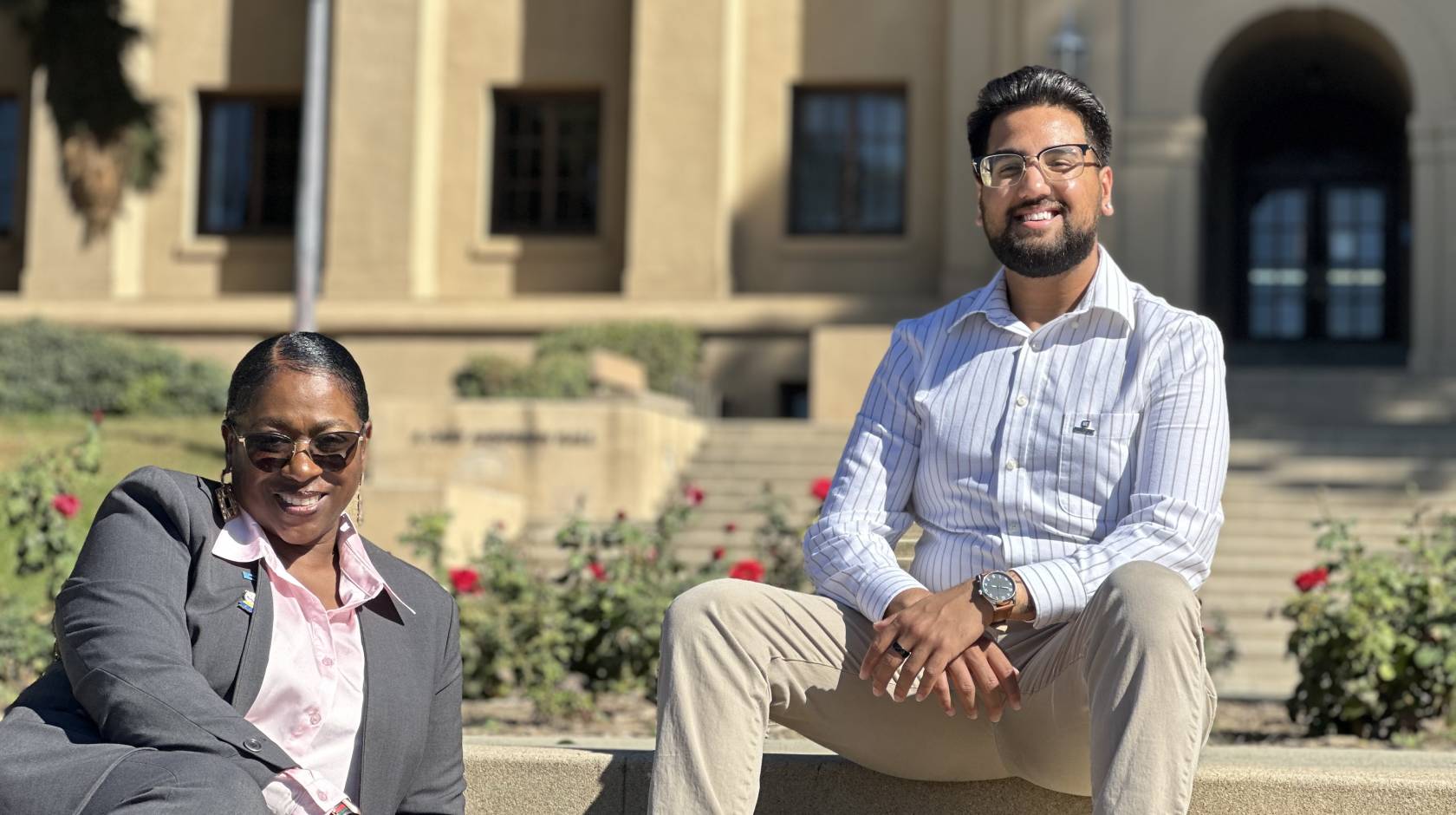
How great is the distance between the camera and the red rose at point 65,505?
6574 millimetres

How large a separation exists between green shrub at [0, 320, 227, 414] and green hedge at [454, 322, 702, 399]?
2.59 metres

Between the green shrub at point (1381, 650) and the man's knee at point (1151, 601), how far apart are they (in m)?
3.41

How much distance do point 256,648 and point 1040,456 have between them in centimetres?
173

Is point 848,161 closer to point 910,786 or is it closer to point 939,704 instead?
point 910,786

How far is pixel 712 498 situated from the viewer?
1316cm

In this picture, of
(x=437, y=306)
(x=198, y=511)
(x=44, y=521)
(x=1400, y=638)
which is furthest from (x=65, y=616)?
(x=437, y=306)

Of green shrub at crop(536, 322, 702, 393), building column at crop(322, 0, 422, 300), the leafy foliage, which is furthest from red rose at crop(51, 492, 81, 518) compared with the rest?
building column at crop(322, 0, 422, 300)

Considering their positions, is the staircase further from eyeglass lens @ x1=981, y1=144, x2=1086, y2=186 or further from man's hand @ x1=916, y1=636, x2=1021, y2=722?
man's hand @ x1=916, y1=636, x2=1021, y2=722

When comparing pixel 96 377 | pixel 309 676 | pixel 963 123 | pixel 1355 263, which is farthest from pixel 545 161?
pixel 309 676

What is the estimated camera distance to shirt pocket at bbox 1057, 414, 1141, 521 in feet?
12.6

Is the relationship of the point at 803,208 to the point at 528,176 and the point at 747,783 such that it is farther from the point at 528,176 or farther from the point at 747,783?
the point at 747,783

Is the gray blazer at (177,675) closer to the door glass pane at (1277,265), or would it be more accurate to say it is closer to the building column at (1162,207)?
the building column at (1162,207)

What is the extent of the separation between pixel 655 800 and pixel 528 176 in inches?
685

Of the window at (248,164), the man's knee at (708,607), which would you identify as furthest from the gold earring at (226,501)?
the window at (248,164)
